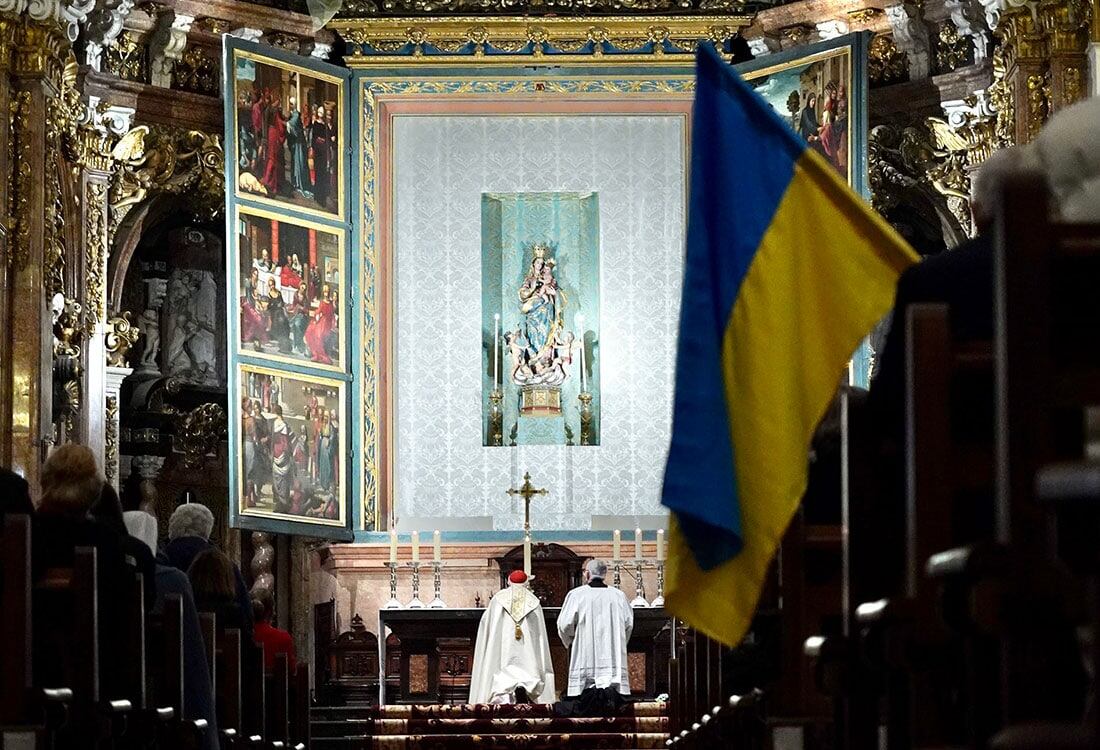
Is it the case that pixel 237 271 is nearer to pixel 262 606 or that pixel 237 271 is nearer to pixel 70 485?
pixel 262 606

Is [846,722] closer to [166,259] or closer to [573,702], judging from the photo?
[573,702]

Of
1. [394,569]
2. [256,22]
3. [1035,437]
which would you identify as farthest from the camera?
[256,22]

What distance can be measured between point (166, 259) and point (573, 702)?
7082 mm

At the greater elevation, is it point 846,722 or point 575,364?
point 575,364


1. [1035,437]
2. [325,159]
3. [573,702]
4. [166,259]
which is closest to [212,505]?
[166,259]

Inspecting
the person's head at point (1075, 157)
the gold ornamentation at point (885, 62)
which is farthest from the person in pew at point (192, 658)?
the gold ornamentation at point (885, 62)

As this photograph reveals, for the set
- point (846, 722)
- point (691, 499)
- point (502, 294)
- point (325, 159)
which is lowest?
point (846, 722)

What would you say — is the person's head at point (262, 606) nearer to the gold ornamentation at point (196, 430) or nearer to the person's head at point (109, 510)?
the gold ornamentation at point (196, 430)

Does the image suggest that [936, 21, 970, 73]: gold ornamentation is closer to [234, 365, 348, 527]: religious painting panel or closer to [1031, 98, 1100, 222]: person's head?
[234, 365, 348, 527]: religious painting panel

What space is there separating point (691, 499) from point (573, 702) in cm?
1163

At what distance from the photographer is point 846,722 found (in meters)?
4.30

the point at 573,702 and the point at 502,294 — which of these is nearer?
the point at 573,702

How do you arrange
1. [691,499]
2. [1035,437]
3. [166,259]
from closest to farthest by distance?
[1035,437]
[691,499]
[166,259]

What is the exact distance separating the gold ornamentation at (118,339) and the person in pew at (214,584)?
932 cm
